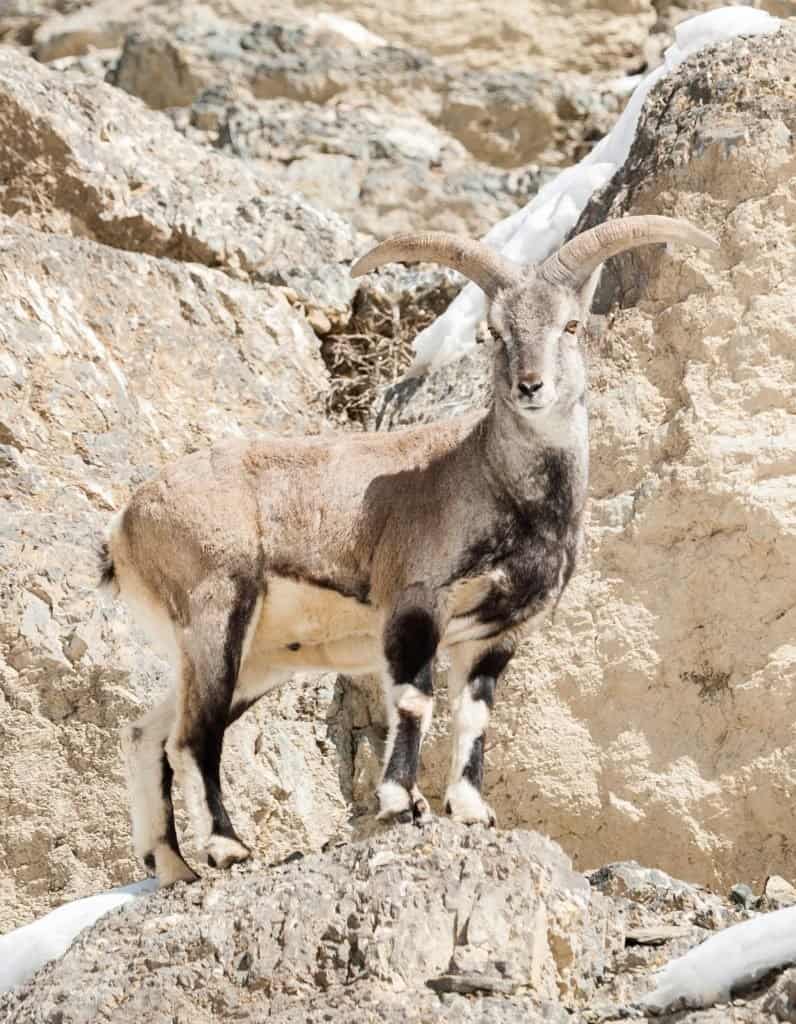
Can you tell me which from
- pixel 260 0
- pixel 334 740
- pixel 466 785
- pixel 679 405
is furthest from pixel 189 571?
→ pixel 260 0

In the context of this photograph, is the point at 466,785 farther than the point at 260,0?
No

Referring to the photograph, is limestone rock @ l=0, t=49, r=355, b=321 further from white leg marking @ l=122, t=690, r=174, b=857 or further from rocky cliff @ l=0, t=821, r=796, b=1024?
rocky cliff @ l=0, t=821, r=796, b=1024

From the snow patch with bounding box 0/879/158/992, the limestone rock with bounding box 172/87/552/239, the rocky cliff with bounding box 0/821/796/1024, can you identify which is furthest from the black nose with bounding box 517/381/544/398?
the limestone rock with bounding box 172/87/552/239

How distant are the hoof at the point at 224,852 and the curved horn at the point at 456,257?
108 inches

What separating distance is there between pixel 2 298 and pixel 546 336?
485 cm

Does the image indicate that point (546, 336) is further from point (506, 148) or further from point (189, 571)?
point (506, 148)

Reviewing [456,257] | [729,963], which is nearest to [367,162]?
[456,257]

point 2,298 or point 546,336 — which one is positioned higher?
point 546,336

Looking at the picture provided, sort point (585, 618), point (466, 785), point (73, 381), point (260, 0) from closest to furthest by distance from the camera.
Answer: point (466, 785) < point (585, 618) < point (73, 381) < point (260, 0)

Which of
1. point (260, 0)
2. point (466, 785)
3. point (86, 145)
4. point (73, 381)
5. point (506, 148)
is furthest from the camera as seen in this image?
point (260, 0)

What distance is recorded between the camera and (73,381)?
12461mm

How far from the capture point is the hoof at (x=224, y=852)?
8797mm

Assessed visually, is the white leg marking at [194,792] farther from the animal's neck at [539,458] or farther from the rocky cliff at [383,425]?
the animal's neck at [539,458]

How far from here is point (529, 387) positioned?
882 centimetres
